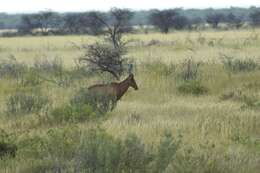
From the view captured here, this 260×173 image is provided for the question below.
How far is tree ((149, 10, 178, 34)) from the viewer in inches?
2520

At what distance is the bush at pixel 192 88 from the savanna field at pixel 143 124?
0.02 metres

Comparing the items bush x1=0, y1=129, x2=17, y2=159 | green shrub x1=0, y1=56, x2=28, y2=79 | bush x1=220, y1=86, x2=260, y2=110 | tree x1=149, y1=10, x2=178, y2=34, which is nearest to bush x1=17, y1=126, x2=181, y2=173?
bush x1=0, y1=129, x2=17, y2=159

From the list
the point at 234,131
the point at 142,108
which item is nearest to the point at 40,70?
the point at 142,108

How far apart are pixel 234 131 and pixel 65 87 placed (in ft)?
19.9

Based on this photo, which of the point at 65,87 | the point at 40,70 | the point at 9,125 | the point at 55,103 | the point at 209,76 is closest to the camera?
the point at 9,125

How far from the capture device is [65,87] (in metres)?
13.8

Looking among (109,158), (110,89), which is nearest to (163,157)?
(109,158)

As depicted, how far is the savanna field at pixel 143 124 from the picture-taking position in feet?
20.0

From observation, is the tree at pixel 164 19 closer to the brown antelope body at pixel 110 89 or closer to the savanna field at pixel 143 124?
the savanna field at pixel 143 124

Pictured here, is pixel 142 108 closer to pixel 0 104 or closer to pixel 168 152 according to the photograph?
pixel 0 104

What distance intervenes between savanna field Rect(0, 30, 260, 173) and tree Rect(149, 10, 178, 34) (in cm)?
4690

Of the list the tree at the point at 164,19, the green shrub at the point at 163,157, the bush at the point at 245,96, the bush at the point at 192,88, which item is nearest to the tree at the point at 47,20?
the tree at the point at 164,19

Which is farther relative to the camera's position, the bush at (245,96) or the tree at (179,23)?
the tree at (179,23)

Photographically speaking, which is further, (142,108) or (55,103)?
(55,103)
